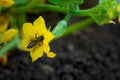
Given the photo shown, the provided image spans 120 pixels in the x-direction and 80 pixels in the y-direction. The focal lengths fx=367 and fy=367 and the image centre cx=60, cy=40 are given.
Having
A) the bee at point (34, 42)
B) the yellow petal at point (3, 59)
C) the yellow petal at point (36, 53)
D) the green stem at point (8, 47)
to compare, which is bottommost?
the yellow petal at point (3, 59)

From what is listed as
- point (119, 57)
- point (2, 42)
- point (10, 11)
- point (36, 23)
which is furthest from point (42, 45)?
point (119, 57)

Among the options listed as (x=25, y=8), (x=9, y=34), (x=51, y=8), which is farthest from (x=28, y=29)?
(x=25, y=8)

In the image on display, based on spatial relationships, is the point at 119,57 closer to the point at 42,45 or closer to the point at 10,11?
the point at 10,11

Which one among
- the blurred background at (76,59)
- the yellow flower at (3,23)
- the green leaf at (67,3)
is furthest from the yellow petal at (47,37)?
the blurred background at (76,59)

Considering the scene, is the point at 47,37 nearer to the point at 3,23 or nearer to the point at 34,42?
the point at 34,42

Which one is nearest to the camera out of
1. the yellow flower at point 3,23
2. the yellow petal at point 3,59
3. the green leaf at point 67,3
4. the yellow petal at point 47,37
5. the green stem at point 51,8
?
the yellow petal at point 47,37

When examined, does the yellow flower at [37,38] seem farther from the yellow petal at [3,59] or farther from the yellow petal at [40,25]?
the yellow petal at [3,59]

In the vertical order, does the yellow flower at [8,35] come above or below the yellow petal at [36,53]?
below
